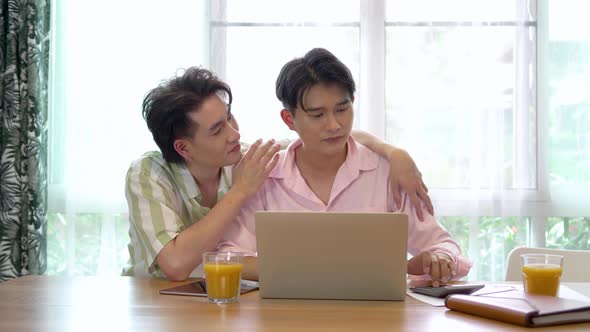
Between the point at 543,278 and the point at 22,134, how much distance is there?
2.67m

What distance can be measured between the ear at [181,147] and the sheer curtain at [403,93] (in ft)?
4.17

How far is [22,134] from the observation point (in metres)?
3.47

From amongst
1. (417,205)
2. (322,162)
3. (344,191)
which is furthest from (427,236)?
(322,162)

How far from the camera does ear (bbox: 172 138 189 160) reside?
2174 mm

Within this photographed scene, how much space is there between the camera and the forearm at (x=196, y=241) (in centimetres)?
191

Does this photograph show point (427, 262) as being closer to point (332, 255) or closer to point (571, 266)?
point (332, 255)

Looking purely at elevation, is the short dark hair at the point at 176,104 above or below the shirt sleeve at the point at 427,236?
above

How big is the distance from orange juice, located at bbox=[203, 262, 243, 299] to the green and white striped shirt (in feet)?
1.41

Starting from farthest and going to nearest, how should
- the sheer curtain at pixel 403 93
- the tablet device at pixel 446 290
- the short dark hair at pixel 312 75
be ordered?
the sheer curtain at pixel 403 93 < the short dark hair at pixel 312 75 < the tablet device at pixel 446 290

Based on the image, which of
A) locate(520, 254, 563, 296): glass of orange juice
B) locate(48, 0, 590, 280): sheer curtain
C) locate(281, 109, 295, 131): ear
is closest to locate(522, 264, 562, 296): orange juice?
locate(520, 254, 563, 296): glass of orange juice

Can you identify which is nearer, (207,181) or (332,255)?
(332,255)

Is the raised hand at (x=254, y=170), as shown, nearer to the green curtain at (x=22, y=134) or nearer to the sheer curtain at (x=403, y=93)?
the sheer curtain at (x=403, y=93)

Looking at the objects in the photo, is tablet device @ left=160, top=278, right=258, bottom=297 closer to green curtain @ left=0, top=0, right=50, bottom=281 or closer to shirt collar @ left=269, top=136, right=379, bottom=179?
shirt collar @ left=269, top=136, right=379, bottom=179

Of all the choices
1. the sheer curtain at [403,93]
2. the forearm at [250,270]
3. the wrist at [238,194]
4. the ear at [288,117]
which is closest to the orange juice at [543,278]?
the forearm at [250,270]
